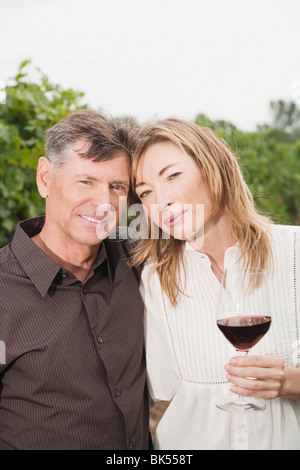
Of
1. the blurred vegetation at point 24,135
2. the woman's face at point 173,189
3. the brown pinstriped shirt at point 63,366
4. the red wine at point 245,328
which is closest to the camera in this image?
the red wine at point 245,328

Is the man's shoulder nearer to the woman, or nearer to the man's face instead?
the man's face

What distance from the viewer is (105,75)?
4.62 meters

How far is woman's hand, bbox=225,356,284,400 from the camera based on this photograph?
1.65 m

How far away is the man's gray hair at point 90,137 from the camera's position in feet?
7.21

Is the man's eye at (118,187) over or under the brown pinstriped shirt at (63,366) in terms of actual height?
over

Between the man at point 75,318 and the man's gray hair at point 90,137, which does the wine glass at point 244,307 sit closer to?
the man at point 75,318

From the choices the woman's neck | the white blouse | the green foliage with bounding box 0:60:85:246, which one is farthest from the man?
the green foliage with bounding box 0:60:85:246

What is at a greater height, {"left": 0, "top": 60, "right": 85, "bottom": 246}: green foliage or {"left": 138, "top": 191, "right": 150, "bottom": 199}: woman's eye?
{"left": 0, "top": 60, "right": 85, "bottom": 246}: green foliage

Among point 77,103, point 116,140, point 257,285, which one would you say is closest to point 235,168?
point 116,140

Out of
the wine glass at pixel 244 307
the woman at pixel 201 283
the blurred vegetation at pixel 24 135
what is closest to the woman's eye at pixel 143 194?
the woman at pixel 201 283

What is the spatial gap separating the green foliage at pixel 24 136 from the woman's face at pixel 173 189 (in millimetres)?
1535

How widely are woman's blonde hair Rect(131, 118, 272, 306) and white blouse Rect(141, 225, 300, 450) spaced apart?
0.07 m

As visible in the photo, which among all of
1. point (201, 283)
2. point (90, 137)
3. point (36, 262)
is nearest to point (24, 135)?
point (90, 137)
